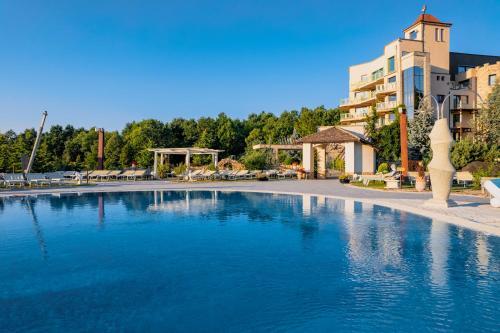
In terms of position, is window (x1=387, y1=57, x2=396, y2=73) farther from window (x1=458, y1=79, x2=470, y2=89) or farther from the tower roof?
window (x1=458, y1=79, x2=470, y2=89)

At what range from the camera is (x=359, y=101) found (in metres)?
38.4

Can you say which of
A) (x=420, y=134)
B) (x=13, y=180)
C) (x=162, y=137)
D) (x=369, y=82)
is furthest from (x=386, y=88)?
(x=13, y=180)

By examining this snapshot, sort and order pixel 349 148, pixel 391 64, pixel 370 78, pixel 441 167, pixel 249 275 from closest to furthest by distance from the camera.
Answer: pixel 249 275 → pixel 441 167 → pixel 349 148 → pixel 391 64 → pixel 370 78

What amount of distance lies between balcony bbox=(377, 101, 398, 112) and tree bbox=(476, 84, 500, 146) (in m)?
6.95

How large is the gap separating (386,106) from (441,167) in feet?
76.0

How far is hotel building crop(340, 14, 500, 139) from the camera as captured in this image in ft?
101

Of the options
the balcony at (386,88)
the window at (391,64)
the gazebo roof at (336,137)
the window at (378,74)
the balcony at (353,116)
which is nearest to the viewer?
the gazebo roof at (336,137)

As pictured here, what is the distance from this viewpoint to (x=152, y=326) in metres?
4.00

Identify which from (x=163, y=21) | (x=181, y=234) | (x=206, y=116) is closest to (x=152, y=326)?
(x=181, y=234)

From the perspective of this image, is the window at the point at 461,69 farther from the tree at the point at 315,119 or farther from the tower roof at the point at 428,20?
the tree at the point at 315,119

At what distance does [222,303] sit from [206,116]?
4410 centimetres

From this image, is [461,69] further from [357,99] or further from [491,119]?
[357,99]

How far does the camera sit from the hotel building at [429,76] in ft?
101

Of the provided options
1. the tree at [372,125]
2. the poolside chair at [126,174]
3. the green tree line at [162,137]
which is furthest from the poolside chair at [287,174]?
the green tree line at [162,137]
